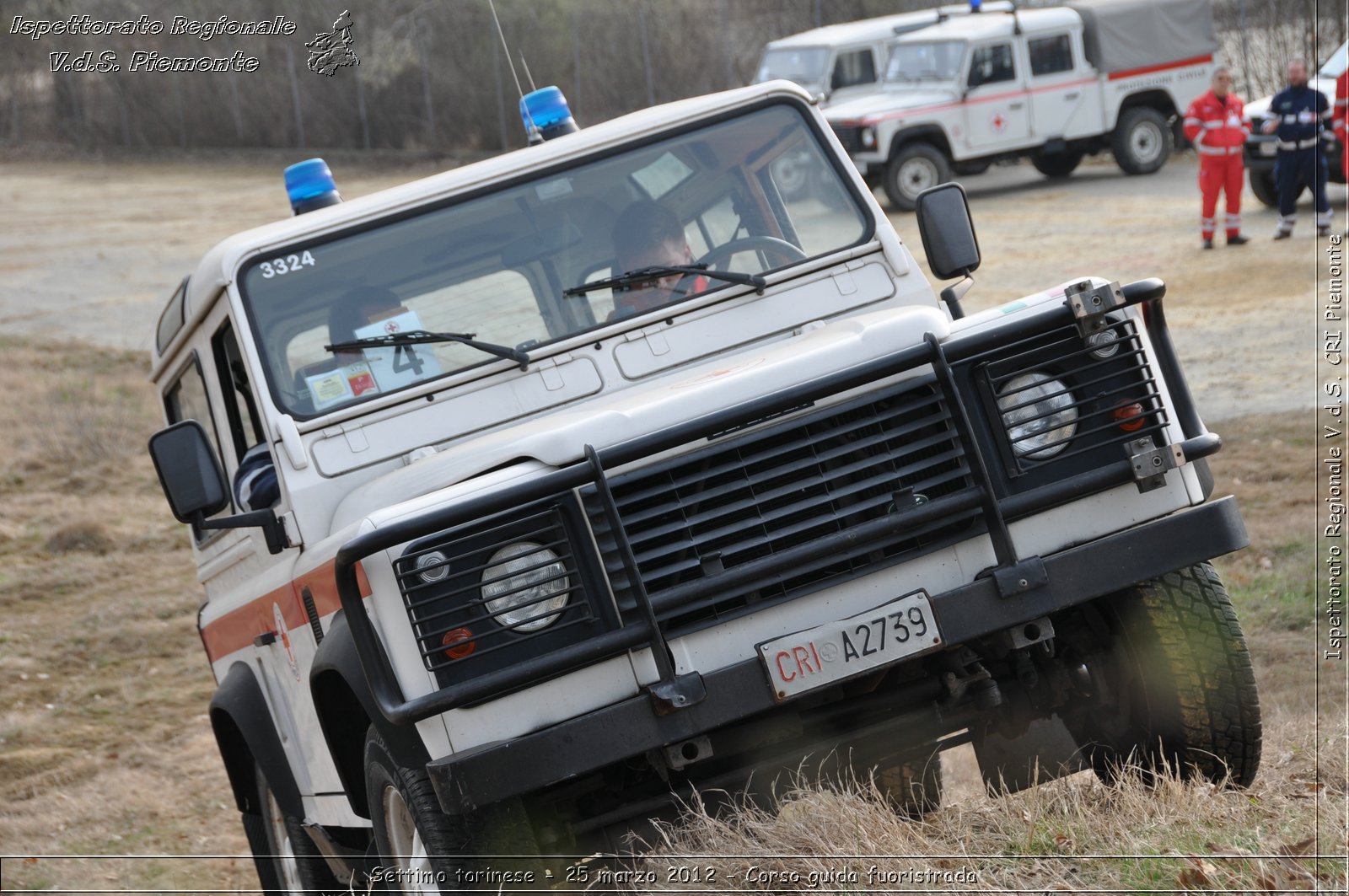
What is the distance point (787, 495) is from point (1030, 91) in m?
19.7

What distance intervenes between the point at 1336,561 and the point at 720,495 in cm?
429

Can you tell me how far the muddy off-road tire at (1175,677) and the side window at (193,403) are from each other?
9.23 ft

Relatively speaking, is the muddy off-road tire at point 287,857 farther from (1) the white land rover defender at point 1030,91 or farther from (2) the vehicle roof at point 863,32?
(2) the vehicle roof at point 863,32

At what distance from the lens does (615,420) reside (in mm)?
3848

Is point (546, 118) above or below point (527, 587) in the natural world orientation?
above

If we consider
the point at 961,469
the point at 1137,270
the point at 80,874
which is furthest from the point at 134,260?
the point at 961,469

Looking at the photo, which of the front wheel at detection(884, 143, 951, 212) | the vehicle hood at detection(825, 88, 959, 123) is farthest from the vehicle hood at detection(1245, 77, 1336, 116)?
the vehicle hood at detection(825, 88, 959, 123)

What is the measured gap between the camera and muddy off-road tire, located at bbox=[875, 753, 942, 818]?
428 cm

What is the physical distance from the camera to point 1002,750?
4480 mm

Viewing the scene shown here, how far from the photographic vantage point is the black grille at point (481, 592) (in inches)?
142

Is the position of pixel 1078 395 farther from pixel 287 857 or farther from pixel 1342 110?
pixel 1342 110

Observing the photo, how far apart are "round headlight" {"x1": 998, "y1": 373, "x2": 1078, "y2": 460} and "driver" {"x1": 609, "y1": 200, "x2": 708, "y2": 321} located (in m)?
1.24

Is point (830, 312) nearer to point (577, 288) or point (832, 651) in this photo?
point (577, 288)

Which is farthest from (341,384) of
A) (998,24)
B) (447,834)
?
(998,24)
